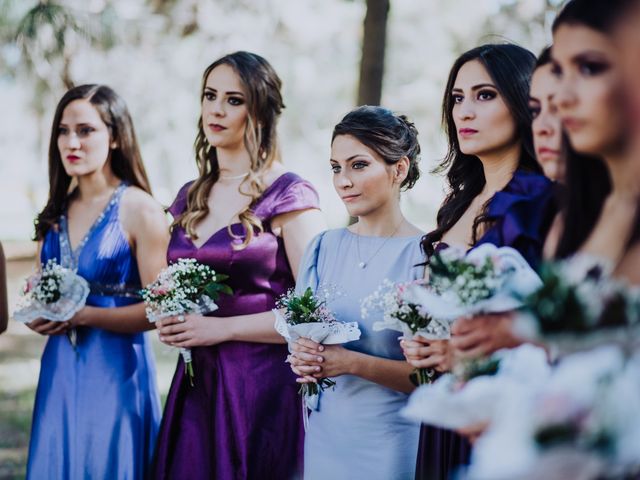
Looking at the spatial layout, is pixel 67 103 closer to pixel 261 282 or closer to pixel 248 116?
pixel 248 116

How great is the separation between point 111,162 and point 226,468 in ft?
7.12

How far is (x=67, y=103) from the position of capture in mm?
5227

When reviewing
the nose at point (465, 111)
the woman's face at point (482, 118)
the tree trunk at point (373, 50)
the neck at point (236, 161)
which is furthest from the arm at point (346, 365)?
the tree trunk at point (373, 50)

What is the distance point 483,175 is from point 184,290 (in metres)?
1.63

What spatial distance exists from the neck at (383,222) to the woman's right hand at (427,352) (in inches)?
36.2

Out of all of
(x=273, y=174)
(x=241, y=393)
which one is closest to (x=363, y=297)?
(x=241, y=393)

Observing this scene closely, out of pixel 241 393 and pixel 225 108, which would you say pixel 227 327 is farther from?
pixel 225 108

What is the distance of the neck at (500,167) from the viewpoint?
3.45 metres

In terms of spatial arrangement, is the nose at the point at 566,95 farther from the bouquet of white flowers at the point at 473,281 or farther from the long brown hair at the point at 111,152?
the long brown hair at the point at 111,152

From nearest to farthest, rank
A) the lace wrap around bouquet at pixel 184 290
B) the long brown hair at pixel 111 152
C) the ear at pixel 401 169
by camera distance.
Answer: the ear at pixel 401 169 → the lace wrap around bouquet at pixel 184 290 → the long brown hair at pixel 111 152

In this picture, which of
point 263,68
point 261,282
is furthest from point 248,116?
point 261,282

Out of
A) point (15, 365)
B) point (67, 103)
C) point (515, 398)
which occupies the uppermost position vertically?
point (67, 103)

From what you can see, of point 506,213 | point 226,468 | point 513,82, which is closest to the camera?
point 506,213

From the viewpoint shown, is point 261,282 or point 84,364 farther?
point 84,364
